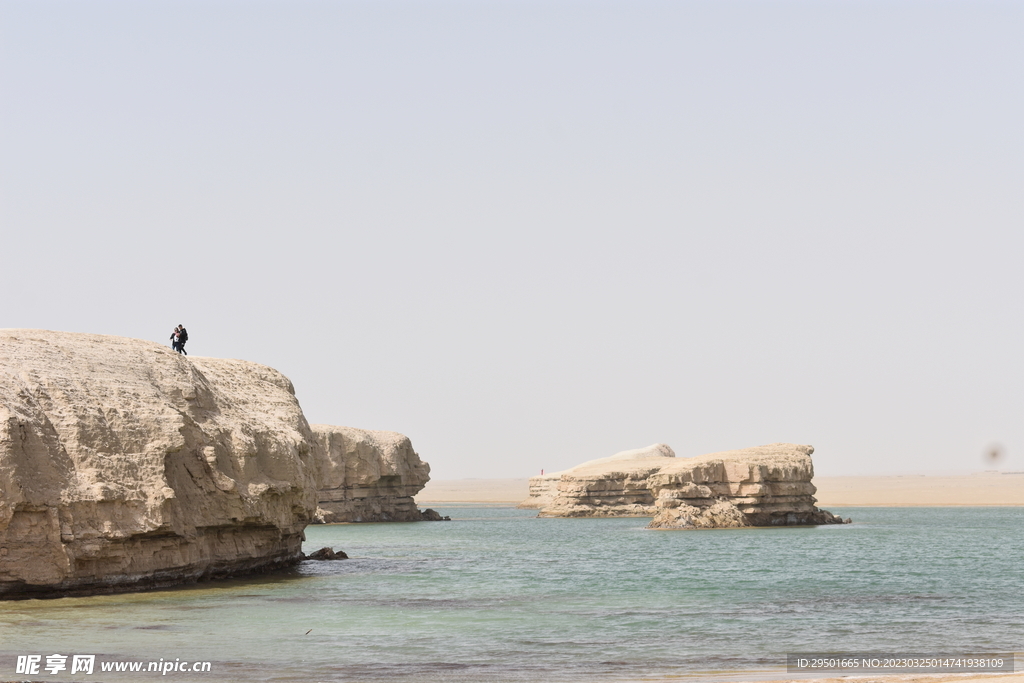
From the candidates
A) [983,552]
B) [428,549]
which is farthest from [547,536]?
[983,552]

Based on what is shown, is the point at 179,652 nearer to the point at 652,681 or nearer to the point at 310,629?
the point at 310,629

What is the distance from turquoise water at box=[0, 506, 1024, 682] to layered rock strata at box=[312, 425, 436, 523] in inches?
1679

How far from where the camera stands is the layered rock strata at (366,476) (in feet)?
278

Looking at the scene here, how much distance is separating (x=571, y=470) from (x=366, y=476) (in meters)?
28.8

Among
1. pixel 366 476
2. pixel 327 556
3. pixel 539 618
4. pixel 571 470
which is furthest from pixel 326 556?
pixel 571 470

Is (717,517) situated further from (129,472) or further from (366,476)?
(129,472)

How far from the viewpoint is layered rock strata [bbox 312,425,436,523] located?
84.9m

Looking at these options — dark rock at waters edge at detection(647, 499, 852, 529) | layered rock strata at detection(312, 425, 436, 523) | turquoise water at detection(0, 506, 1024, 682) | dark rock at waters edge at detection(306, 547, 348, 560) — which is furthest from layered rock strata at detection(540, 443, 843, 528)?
dark rock at waters edge at detection(306, 547, 348, 560)

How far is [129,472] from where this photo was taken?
26.6 metres


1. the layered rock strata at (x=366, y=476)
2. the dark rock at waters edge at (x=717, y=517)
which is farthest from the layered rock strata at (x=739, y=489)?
the layered rock strata at (x=366, y=476)

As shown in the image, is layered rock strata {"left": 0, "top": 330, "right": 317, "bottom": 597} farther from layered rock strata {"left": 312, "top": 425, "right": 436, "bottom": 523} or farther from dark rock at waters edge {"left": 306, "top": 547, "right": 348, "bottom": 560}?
layered rock strata {"left": 312, "top": 425, "right": 436, "bottom": 523}

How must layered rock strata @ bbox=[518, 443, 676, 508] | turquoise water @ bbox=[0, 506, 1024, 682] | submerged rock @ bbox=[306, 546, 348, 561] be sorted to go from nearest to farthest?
turquoise water @ bbox=[0, 506, 1024, 682] < submerged rock @ bbox=[306, 546, 348, 561] < layered rock strata @ bbox=[518, 443, 676, 508]

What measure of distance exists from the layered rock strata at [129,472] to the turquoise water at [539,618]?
0.94 metres

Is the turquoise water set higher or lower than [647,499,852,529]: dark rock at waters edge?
lower
